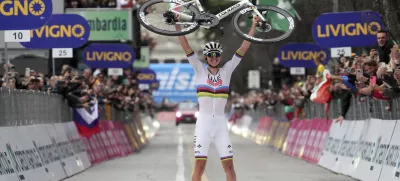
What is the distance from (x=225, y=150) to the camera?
522 inches

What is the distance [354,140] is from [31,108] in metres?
6.24

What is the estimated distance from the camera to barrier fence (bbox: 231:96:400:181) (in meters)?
17.0

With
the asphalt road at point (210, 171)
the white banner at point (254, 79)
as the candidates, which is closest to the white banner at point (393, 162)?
→ the asphalt road at point (210, 171)

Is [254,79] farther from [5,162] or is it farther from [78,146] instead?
[5,162]

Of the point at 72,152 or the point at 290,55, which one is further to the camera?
the point at 290,55

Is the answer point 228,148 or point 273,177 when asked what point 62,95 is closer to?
point 273,177

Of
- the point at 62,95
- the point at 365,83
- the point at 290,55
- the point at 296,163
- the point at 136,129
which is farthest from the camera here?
the point at 136,129

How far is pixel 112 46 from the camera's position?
38094mm

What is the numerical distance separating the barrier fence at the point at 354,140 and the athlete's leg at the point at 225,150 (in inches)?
140

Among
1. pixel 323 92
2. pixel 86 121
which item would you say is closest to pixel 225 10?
pixel 323 92

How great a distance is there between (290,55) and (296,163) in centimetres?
1115

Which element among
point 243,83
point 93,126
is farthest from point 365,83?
point 243,83

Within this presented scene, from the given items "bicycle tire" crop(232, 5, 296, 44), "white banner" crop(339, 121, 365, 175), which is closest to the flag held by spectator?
"white banner" crop(339, 121, 365, 175)

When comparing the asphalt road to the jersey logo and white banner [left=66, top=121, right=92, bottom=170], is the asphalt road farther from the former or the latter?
the jersey logo
